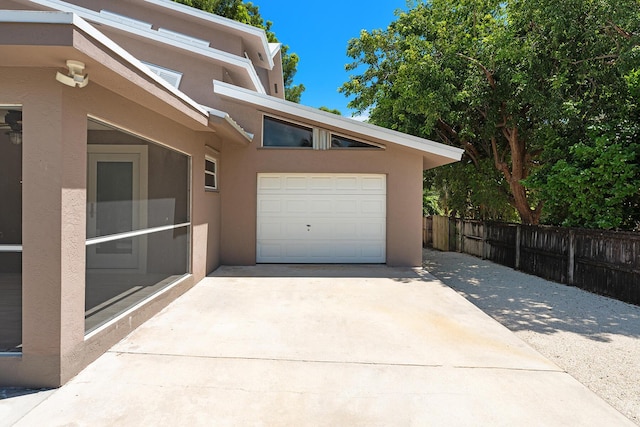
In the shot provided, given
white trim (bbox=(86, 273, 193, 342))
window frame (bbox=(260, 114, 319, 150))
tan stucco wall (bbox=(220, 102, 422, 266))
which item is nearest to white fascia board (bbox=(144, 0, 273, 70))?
tan stucco wall (bbox=(220, 102, 422, 266))

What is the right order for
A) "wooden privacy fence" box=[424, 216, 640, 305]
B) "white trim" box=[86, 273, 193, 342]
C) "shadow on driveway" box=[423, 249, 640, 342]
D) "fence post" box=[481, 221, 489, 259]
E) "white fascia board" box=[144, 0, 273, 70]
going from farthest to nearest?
"fence post" box=[481, 221, 489, 259] < "white fascia board" box=[144, 0, 273, 70] < "wooden privacy fence" box=[424, 216, 640, 305] < "shadow on driveway" box=[423, 249, 640, 342] < "white trim" box=[86, 273, 193, 342]

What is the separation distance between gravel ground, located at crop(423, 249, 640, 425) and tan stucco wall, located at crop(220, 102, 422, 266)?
4.60 ft

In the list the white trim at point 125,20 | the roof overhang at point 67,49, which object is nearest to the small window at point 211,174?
the roof overhang at point 67,49

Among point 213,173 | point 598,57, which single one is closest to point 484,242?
point 598,57

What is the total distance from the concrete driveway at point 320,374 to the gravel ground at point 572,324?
0.93ft

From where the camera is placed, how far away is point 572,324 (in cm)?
527

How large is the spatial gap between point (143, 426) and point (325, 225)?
6.72 m

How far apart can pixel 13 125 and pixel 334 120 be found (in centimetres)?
594

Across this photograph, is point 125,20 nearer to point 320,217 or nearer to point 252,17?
point 320,217

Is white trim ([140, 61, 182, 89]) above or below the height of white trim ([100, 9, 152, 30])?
below

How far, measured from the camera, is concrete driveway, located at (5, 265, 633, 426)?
9.20 feet

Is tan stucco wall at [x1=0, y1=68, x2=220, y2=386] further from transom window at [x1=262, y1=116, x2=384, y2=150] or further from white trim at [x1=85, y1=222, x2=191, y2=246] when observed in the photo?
transom window at [x1=262, y1=116, x2=384, y2=150]

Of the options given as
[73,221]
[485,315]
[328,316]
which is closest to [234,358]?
[328,316]

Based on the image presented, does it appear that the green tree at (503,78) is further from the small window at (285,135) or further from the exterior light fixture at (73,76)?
the exterior light fixture at (73,76)
